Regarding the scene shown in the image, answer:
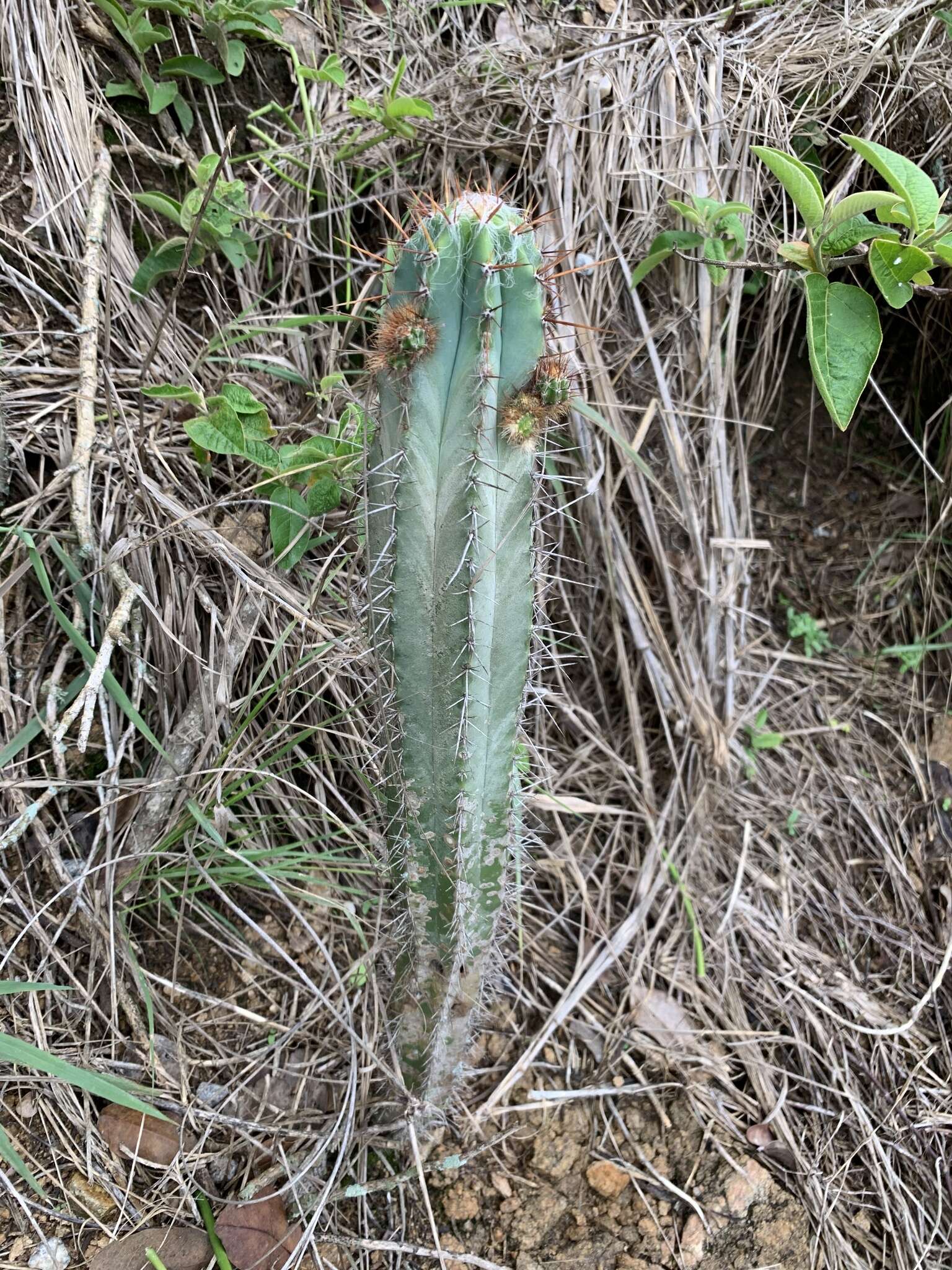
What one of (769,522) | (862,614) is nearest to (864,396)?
(769,522)

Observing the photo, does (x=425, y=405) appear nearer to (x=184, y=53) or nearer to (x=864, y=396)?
(x=184, y=53)

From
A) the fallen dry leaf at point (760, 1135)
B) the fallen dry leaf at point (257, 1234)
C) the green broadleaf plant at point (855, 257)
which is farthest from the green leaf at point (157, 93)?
the fallen dry leaf at point (760, 1135)

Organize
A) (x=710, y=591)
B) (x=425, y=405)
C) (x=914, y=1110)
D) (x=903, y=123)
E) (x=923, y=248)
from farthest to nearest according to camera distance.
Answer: (x=710, y=591) < (x=903, y=123) < (x=914, y=1110) < (x=923, y=248) < (x=425, y=405)

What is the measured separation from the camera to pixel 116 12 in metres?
1.59

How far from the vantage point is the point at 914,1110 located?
5.48 ft

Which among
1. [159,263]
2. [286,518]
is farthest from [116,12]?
[286,518]

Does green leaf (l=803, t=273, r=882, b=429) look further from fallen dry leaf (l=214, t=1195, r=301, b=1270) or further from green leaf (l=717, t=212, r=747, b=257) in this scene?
fallen dry leaf (l=214, t=1195, r=301, b=1270)

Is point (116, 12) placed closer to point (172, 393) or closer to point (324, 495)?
point (172, 393)

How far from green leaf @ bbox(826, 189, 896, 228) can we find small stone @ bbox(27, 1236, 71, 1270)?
1907 mm

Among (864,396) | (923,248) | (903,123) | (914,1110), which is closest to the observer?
(923,248)

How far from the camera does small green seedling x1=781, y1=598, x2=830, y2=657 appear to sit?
2240 millimetres

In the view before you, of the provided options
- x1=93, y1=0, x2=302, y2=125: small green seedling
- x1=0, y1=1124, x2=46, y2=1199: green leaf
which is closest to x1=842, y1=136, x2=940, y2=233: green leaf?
x1=93, y1=0, x2=302, y2=125: small green seedling

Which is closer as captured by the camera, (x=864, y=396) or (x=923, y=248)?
(x=923, y=248)

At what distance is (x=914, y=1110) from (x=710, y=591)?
3.83ft
